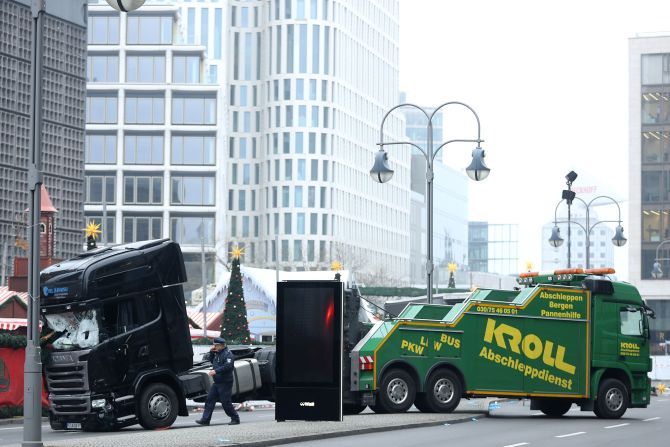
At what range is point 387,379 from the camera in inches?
1134

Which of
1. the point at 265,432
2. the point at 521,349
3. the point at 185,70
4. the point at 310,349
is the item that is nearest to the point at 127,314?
the point at 310,349

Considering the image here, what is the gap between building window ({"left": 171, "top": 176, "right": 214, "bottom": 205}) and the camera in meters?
130

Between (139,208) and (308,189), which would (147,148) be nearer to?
(139,208)

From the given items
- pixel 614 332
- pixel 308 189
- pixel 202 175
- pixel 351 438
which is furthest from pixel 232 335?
pixel 308 189

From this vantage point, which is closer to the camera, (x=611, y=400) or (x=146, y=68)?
(x=611, y=400)

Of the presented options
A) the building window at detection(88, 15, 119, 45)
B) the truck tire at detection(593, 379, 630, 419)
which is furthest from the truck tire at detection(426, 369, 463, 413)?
the building window at detection(88, 15, 119, 45)

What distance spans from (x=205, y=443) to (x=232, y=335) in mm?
36938

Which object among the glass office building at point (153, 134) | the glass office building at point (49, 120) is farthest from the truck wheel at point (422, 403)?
the glass office building at point (153, 134)

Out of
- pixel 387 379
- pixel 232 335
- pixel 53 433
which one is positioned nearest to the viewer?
pixel 53 433

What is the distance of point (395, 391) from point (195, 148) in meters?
103

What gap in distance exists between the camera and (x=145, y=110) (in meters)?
132

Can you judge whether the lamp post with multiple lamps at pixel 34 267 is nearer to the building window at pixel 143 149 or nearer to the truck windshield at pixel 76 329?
the truck windshield at pixel 76 329

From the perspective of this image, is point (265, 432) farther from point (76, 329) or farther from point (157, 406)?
point (76, 329)

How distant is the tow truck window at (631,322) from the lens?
3042 cm
